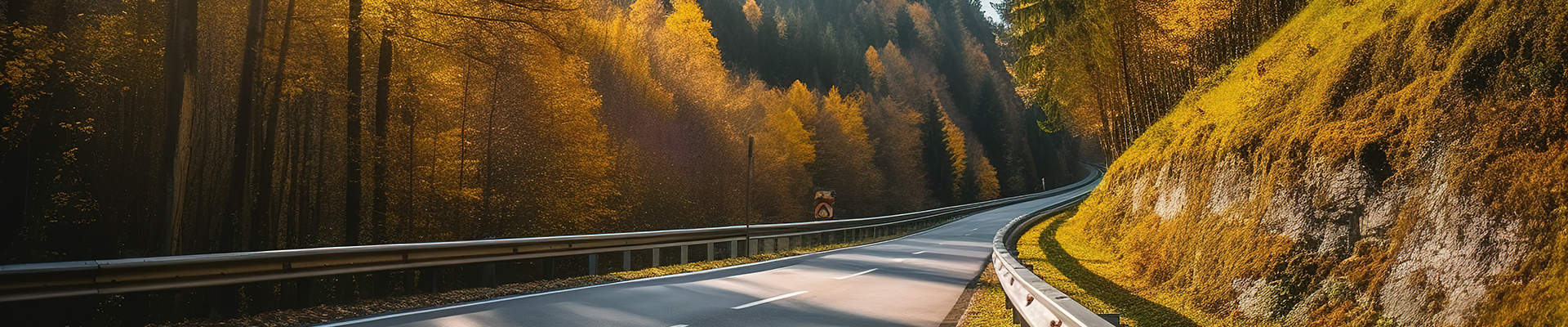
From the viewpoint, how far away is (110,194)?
18469 millimetres

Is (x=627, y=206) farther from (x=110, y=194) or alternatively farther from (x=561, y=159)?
(x=110, y=194)

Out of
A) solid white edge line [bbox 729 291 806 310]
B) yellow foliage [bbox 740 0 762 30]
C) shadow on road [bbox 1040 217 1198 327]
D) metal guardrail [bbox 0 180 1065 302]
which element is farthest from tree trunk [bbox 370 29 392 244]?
yellow foliage [bbox 740 0 762 30]

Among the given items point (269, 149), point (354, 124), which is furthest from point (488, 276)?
point (269, 149)

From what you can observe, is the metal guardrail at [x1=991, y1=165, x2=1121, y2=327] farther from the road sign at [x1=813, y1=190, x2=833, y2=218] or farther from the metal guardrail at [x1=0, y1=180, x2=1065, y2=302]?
the road sign at [x1=813, y1=190, x2=833, y2=218]

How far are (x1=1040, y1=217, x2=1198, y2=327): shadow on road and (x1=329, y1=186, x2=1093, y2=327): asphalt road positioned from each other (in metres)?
1.73

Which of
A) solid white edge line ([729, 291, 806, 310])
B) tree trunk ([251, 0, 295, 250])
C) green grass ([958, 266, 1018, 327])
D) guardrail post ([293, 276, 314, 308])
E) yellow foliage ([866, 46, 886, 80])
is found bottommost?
green grass ([958, 266, 1018, 327])

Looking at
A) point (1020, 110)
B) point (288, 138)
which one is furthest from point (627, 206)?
point (1020, 110)

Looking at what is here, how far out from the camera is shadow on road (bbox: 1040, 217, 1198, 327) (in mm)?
8289

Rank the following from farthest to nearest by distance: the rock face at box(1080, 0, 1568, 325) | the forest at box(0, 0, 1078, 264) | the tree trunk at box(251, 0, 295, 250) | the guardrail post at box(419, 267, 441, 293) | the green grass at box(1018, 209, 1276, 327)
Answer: the tree trunk at box(251, 0, 295, 250), the forest at box(0, 0, 1078, 264), the guardrail post at box(419, 267, 441, 293), the green grass at box(1018, 209, 1276, 327), the rock face at box(1080, 0, 1568, 325)

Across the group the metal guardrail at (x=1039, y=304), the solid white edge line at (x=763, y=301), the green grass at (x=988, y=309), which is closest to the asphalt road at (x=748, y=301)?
the solid white edge line at (x=763, y=301)

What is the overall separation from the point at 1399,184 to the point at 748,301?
274 inches

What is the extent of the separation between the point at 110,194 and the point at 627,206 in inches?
703

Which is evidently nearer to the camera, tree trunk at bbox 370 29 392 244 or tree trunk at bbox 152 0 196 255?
tree trunk at bbox 152 0 196 255

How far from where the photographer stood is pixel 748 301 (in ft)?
35.5
